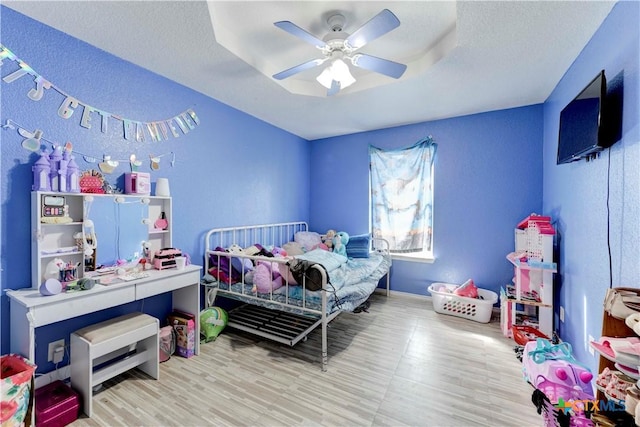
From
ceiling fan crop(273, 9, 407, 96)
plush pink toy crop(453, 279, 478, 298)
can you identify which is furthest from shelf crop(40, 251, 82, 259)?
plush pink toy crop(453, 279, 478, 298)

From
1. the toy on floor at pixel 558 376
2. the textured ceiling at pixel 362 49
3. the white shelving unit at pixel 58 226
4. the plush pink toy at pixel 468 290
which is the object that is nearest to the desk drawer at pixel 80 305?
the white shelving unit at pixel 58 226

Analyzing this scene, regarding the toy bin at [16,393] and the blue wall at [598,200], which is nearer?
the toy bin at [16,393]

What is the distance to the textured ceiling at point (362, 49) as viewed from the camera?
5.12 ft

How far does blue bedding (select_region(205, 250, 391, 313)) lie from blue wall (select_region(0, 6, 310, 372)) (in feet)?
2.39

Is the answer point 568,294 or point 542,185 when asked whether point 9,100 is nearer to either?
point 568,294

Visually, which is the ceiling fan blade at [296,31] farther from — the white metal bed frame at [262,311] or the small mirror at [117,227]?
the small mirror at [117,227]

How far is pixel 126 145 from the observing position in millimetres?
2082

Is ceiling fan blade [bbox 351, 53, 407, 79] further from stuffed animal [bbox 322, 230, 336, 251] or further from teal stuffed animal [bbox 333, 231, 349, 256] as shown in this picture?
stuffed animal [bbox 322, 230, 336, 251]

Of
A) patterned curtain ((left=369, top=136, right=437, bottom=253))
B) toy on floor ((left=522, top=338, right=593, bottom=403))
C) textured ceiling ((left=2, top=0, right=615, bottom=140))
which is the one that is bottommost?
toy on floor ((left=522, top=338, right=593, bottom=403))

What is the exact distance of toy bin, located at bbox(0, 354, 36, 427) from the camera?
1.19 meters

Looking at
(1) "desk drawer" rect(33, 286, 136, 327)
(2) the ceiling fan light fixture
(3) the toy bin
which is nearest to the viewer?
(3) the toy bin

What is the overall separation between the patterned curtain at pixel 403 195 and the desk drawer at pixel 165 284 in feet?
8.27

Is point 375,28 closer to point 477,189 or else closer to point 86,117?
point 86,117

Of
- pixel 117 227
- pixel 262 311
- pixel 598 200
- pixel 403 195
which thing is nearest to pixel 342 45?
pixel 598 200
